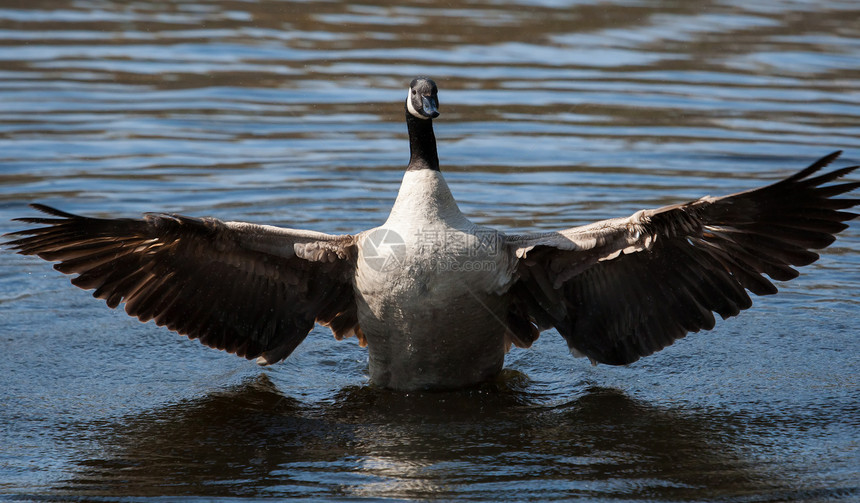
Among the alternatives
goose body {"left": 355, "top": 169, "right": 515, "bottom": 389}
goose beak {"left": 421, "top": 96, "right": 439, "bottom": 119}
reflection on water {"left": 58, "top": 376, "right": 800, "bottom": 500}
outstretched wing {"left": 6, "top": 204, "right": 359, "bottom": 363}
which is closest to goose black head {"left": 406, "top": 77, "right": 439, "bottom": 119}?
goose beak {"left": 421, "top": 96, "right": 439, "bottom": 119}

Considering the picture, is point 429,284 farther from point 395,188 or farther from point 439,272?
point 395,188

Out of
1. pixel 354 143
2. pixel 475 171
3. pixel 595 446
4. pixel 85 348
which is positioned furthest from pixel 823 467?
pixel 354 143

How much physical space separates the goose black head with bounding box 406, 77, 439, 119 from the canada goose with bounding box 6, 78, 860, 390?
14 mm

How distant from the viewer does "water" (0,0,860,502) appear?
6.13m

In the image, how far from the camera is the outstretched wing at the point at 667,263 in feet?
20.7

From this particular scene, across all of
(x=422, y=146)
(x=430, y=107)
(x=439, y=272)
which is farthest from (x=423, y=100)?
(x=439, y=272)

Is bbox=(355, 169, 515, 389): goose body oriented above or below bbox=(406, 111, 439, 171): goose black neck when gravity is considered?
below

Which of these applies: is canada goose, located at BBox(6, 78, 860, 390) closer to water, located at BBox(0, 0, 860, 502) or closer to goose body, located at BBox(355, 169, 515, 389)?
goose body, located at BBox(355, 169, 515, 389)

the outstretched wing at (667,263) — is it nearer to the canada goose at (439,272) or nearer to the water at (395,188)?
the canada goose at (439,272)

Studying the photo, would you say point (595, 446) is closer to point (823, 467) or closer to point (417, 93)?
point (823, 467)

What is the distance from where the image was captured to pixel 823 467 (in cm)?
598

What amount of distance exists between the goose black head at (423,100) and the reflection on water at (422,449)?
1.88 m

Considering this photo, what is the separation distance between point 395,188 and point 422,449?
5.72 m

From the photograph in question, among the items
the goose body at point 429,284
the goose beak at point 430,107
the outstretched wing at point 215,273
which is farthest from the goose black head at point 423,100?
the outstretched wing at point 215,273
